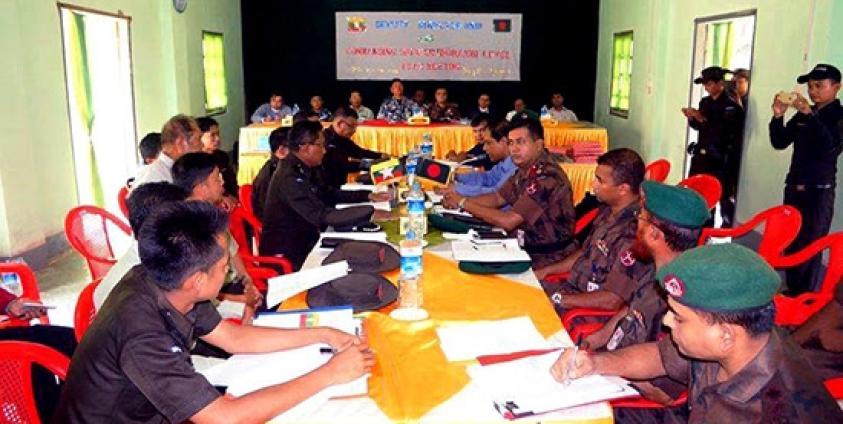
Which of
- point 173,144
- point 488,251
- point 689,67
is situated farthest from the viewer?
point 689,67

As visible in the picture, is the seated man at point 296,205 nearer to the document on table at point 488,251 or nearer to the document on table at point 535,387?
the document on table at point 488,251

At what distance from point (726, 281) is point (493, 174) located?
3.16 m

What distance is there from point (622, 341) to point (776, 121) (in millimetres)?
3025

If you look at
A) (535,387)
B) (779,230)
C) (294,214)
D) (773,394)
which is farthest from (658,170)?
(773,394)

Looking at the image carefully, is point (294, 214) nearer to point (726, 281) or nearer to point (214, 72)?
point (726, 281)

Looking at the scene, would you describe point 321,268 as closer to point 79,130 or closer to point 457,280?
point 457,280

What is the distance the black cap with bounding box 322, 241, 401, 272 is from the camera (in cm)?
250

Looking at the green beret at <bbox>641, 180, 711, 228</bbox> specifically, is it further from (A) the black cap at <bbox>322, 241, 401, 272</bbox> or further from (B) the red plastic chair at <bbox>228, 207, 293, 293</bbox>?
(B) the red plastic chair at <bbox>228, 207, 293, 293</bbox>

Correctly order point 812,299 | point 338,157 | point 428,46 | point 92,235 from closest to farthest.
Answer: point 812,299 < point 92,235 < point 338,157 < point 428,46

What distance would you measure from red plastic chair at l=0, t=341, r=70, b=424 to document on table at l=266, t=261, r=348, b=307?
2.05 feet

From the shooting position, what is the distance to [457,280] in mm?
2432

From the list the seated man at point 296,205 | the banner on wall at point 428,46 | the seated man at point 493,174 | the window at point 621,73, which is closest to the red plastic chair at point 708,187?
the seated man at point 493,174

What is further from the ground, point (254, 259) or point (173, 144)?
point (173, 144)

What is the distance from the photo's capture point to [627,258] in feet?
7.98
